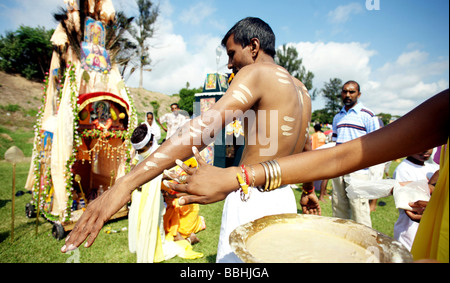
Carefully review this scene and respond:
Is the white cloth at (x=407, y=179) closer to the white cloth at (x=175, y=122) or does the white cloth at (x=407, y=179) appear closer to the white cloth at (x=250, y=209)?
the white cloth at (x=250, y=209)

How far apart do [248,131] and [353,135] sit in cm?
325

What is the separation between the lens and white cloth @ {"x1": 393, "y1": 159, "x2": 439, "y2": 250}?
280 cm

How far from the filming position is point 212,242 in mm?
4438

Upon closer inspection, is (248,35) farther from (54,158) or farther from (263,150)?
(54,158)

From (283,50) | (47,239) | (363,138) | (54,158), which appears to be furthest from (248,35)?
(283,50)

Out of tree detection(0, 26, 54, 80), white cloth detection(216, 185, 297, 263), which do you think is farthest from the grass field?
tree detection(0, 26, 54, 80)

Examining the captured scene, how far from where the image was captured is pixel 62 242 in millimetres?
4270

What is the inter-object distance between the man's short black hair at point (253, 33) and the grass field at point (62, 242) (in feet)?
11.1

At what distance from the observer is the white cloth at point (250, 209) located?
161cm

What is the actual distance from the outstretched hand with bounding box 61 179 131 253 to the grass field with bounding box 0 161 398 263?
8.31 feet

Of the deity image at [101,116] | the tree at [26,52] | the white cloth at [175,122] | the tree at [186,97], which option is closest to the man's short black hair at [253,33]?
the deity image at [101,116]

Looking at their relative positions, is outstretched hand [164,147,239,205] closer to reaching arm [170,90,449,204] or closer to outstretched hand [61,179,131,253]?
reaching arm [170,90,449,204]

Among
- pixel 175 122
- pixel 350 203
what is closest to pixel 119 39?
pixel 175 122

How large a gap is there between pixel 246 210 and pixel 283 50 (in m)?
39.3
